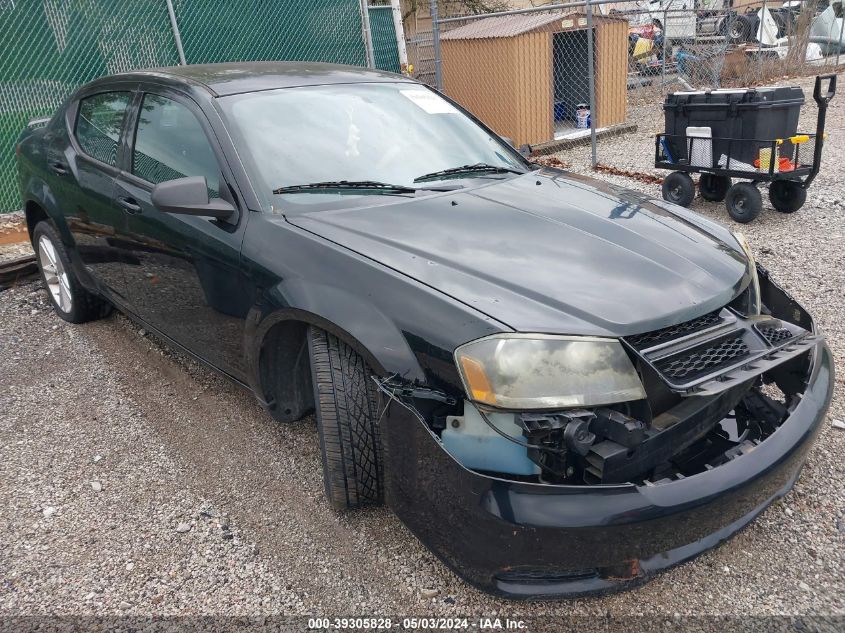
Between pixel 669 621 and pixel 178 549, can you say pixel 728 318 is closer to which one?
pixel 669 621

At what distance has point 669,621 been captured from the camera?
214 cm

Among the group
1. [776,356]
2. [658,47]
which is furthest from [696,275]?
[658,47]

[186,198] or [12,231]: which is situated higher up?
[186,198]

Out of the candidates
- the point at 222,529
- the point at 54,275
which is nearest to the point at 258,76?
the point at 222,529

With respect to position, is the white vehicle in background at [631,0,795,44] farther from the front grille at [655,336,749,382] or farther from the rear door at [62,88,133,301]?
the front grille at [655,336,749,382]

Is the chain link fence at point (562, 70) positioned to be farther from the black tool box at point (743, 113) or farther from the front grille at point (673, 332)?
the front grille at point (673, 332)

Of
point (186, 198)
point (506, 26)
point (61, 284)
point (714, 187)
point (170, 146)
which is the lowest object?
point (714, 187)

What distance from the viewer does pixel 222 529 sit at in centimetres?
267

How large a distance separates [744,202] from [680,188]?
768mm

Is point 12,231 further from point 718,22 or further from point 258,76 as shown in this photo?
point 718,22

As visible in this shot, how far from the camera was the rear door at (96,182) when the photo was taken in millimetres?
3576

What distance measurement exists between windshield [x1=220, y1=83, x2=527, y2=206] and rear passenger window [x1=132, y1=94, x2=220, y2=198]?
19 cm

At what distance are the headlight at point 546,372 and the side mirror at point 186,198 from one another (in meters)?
1.31

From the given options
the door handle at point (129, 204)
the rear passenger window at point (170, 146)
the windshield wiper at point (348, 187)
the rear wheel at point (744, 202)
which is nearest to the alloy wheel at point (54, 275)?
the door handle at point (129, 204)
